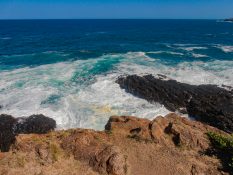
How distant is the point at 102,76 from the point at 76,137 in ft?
82.0

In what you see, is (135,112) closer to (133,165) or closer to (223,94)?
(223,94)

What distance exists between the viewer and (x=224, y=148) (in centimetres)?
1606

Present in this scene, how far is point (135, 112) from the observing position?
1164 inches

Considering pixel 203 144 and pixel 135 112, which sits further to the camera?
pixel 135 112

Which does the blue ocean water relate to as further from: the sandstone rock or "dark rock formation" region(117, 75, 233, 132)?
the sandstone rock

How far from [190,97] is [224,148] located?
1626cm

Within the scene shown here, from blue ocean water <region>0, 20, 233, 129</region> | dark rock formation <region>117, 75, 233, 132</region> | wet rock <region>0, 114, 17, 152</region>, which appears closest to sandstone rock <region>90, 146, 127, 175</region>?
wet rock <region>0, 114, 17, 152</region>

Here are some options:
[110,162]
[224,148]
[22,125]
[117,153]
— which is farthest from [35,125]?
[224,148]

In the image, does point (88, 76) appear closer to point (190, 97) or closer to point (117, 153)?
point (190, 97)

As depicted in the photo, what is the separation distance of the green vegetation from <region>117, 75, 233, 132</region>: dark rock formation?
10328mm

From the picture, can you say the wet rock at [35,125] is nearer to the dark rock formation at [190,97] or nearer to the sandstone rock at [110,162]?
the dark rock formation at [190,97]

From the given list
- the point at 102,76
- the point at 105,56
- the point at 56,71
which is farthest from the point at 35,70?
the point at 105,56

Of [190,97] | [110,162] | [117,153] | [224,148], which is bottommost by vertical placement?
[190,97]

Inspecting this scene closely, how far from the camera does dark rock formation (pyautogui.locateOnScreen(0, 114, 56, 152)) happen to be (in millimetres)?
25638
